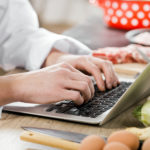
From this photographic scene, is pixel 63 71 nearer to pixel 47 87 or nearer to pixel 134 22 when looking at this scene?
pixel 47 87

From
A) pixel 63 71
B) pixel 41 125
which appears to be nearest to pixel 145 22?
pixel 63 71

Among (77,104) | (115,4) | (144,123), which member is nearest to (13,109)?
(77,104)

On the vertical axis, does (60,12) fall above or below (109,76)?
below

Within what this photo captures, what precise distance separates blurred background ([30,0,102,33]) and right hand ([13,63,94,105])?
282cm

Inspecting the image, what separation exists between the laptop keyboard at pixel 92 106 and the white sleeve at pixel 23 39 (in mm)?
391

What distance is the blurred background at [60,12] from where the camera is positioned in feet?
11.7

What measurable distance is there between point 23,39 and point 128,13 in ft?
2.04

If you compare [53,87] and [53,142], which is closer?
[53,142]

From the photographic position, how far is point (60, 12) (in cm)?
363

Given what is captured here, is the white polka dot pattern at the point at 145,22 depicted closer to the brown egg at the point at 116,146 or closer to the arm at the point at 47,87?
the arm at the point at 47,87


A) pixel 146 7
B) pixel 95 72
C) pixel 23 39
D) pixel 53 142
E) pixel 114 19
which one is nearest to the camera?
pixel 53 142

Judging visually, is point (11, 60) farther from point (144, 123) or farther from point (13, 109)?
point (144, 123)

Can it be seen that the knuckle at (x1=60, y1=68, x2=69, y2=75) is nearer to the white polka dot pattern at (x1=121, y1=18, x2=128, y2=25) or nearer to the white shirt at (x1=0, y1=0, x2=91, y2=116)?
the white shirt at (x1=0, y1=0, x2=91, y2=116)

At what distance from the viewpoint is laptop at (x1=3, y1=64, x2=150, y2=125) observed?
2.06 feet
